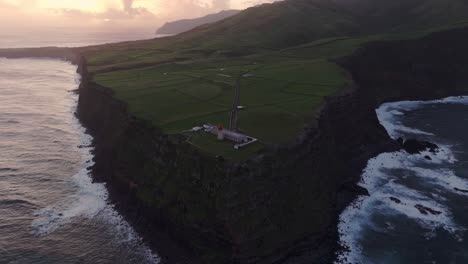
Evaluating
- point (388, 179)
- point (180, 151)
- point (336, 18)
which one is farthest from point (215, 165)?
point (336, 18)

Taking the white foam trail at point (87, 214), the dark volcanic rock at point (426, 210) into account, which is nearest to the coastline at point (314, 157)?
the white foam trail at point (87, 214)

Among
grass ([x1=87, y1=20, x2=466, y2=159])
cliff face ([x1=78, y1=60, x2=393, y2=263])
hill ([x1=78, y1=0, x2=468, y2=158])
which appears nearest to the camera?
cliff face ([x1=78, y1=60, x2=393, y2=263])

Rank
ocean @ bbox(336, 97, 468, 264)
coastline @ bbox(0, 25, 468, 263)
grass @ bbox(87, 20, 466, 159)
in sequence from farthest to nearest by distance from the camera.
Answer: grass @ bbox(87, 20, 466, 159), ocean @ bbox(336, 97, 468, 264), coastline @ bbox(0, 25, 468, 263)

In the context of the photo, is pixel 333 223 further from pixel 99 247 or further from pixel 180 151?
pixel 99 247

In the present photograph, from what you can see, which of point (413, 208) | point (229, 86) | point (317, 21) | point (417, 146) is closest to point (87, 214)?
point (229, 86)

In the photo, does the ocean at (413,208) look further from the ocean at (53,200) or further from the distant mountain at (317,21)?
the distant mountain at (317,21)

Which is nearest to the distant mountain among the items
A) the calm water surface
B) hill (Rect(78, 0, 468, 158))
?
hill (Rect(78, 0, 468, 158))

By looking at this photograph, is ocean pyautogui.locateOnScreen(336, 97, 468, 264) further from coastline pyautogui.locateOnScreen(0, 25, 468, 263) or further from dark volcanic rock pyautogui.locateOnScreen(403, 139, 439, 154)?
coastline pyautogui.locateOnScreen(0, 25, 468, 263)

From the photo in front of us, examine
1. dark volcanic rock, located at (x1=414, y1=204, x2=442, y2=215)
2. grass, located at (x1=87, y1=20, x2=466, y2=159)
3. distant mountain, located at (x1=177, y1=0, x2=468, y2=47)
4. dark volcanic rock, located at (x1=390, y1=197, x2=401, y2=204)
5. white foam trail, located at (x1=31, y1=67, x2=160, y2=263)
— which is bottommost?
white foam trail, located at (x1=31, y1=67, x2=160, y2=263)

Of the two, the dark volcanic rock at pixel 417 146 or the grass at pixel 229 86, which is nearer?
the grass at pixel 229 86

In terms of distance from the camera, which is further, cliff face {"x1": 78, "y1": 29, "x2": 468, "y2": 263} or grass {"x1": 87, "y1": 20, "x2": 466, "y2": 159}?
grass {"x1": 87, "y1": 20, "x2": 466, "y2": 159}
